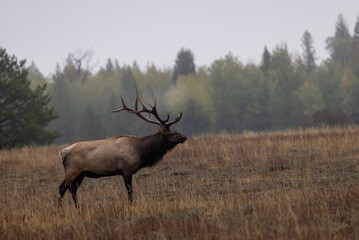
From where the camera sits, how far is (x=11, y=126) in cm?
2625

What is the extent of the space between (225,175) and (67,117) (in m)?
42.7

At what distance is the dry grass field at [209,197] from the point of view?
17.6 ft

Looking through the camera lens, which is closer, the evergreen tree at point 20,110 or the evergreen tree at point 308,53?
the evergreen tree at point 20,110

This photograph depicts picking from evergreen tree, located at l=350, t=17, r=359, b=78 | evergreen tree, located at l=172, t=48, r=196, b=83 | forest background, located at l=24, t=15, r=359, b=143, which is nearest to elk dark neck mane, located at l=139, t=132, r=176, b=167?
forest background, located at l=24, t=15, r=359, b=143

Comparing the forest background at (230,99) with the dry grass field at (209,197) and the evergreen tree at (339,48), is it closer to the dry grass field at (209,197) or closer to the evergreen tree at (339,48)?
the evergreen tree at (339,48)

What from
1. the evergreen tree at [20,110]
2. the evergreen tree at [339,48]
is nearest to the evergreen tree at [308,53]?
the evergreen tree at [339,48]

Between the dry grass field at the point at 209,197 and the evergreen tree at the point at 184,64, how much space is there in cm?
4330

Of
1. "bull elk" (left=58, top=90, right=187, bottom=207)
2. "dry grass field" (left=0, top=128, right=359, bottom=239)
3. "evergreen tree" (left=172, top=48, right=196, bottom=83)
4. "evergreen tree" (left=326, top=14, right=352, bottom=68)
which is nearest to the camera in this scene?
"dry grass field" (left=0, top=128, right=359, bottom=239)

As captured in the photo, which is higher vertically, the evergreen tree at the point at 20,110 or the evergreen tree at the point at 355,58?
the evergreen tree at the point at 355,58

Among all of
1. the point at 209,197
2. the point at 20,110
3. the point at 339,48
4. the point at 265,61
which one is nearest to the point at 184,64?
the point at 265,61

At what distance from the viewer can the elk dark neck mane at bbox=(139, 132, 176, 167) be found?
8.89m

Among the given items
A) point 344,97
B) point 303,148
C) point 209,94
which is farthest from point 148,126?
point 303,148

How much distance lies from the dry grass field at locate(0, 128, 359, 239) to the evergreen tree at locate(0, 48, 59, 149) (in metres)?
8.75

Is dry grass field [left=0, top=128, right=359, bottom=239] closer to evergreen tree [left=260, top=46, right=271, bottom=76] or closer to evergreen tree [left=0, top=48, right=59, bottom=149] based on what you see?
evergreen tree [left=0, top=48, right=59, bottom=149]
